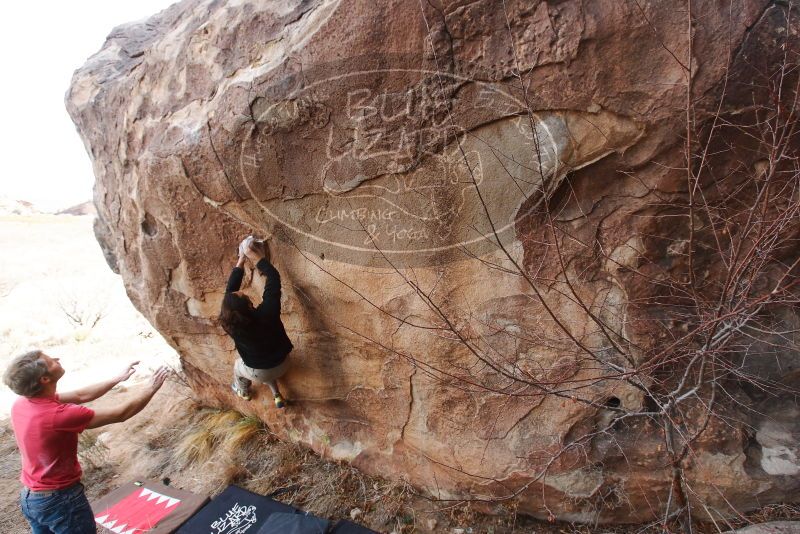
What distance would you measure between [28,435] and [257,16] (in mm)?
2163

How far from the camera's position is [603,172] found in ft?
6.64

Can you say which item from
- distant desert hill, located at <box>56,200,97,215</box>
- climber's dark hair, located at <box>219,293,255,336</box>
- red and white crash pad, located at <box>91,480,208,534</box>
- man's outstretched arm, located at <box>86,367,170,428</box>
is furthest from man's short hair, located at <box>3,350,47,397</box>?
distant desert hill, located at <box>56,200,97,215</box>

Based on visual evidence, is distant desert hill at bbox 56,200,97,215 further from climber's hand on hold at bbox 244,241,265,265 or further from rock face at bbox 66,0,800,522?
climber's hand on hold at bbox 244,241,265,265

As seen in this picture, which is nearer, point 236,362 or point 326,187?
point 326,187

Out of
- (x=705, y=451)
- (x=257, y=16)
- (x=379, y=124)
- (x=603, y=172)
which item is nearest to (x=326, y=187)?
(x=379, y=124)

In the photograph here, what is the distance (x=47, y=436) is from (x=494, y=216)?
7.10 feet

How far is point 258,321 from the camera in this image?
2.52 meters

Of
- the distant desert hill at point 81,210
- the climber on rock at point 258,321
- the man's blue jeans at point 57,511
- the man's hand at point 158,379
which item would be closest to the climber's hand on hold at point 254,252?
the climber on rock at point 258,321

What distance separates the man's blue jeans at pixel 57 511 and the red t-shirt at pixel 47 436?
47 millimetres

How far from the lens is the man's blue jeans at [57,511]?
7.10 ft

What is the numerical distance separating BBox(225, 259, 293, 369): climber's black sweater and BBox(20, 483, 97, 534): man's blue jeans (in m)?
0.97

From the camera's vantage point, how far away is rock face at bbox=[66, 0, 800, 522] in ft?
6.06

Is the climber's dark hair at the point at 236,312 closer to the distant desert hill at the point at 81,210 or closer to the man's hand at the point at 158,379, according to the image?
the man's hand at the point at 158,379

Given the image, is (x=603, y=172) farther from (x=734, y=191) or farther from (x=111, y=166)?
(x=111, y=166)
